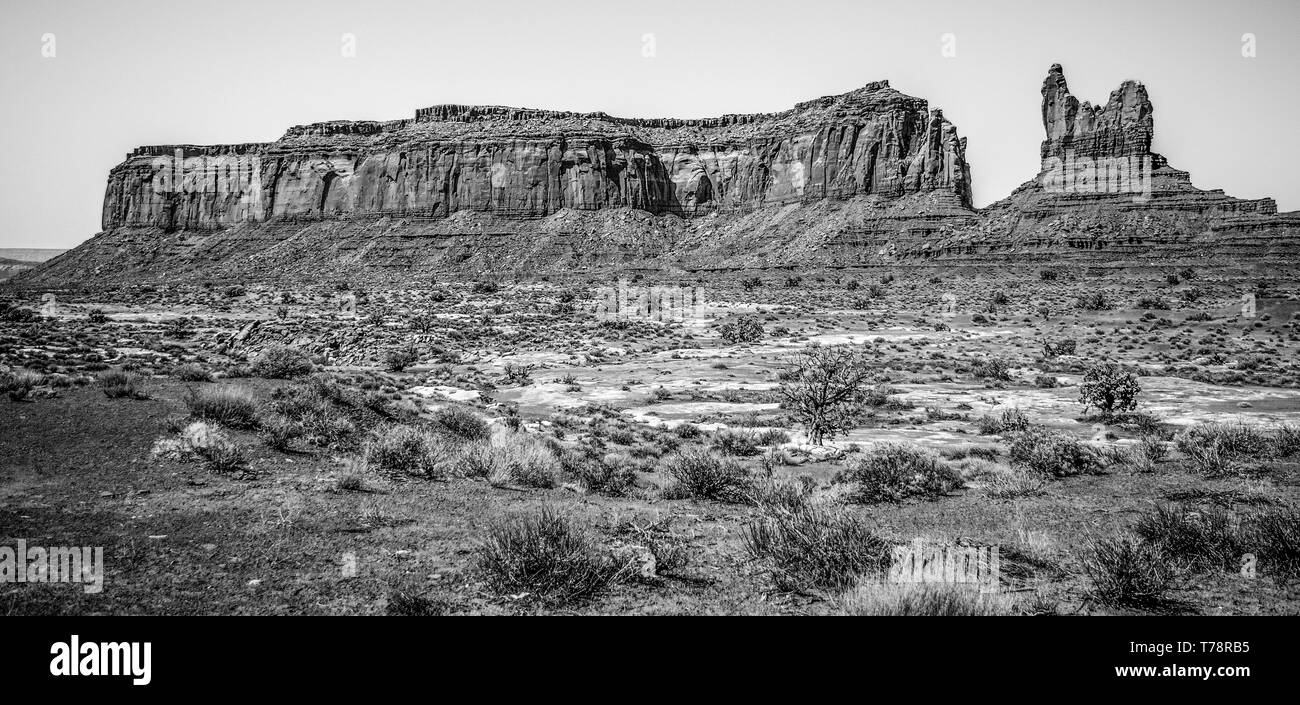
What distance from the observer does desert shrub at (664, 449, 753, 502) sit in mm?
10188

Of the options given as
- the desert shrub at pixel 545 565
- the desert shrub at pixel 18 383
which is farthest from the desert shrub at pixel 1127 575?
the desert shrub at pixel 18 383

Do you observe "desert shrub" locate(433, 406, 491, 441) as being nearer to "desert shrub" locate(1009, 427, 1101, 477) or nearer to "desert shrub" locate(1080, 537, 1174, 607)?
"desert shrub" locate(1009, 427, 1101, 477)

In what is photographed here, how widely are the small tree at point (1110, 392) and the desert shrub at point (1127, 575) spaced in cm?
1510

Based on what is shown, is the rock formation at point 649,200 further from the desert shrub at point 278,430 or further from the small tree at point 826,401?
the desert shrub at point 278,430

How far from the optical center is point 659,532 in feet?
25.9

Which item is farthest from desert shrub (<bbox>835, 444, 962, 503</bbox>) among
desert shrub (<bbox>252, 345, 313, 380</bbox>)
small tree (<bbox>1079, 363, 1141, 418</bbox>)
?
desert shrub (<bbox>252, 345, 313, 380</bbox>)

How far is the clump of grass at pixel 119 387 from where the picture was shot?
1226 centimetres

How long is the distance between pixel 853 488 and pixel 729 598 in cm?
509

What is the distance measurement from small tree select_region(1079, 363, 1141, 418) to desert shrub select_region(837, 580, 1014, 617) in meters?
16.9

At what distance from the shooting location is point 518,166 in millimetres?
136875

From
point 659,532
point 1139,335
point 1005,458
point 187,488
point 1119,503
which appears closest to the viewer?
point 659,532

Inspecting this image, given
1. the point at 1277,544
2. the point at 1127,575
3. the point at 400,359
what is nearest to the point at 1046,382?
the point at 1277,544
